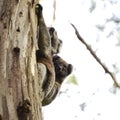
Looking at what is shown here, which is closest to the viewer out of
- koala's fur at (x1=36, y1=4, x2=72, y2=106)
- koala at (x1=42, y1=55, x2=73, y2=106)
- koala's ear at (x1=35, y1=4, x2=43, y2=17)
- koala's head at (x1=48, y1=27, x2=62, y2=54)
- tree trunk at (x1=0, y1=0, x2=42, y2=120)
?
tree trunk at (x1=0, y1=0, x2=42, y2=120)

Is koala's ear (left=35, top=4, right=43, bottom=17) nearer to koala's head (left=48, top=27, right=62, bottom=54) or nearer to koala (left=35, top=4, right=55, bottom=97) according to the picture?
koala (left=35, top=4, right=55, bottom=97)

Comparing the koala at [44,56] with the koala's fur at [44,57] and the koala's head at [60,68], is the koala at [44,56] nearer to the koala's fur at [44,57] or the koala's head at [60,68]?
the koala's fur at [44,57]

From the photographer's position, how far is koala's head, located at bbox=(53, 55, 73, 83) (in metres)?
5.91

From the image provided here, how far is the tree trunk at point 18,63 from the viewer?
2881 mm

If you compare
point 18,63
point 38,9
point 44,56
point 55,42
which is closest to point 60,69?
point 55,42

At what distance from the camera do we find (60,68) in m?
5.92

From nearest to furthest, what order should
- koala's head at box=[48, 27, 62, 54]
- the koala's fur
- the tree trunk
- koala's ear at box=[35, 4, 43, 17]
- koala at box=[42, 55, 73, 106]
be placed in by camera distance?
the tree trunk < koala's ear at box=[35, 4, 43, 17] < the koala's fur < koala's head at box=[48, 27, 62, 54] < koala at box=[42, 55, 73, 106]

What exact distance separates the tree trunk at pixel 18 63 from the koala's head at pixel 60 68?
2.06 metres

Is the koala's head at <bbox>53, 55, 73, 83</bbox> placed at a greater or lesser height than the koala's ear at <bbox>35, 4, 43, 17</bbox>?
lesser

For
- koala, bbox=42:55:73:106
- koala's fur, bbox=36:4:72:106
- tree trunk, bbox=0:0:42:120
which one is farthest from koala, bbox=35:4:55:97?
koala, bbox=42:55:73:106

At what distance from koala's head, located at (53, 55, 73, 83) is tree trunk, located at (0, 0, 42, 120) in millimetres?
2061

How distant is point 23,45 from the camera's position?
3.39m

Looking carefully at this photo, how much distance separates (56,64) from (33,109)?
118 inches

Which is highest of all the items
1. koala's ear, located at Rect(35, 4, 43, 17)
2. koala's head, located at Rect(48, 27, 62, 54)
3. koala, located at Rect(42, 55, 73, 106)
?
koala's ear, located at Rect(35, 4, 43, 17)
